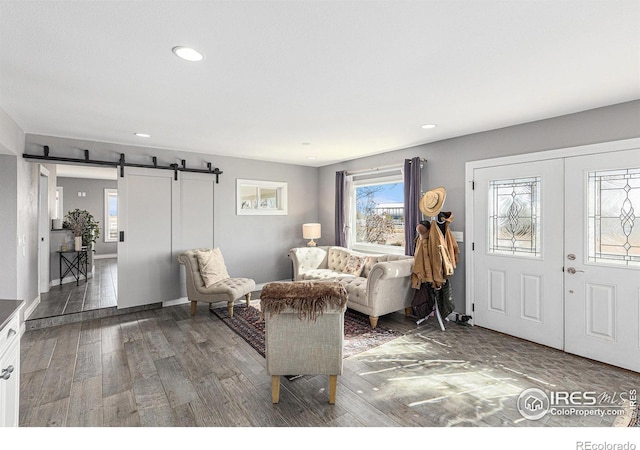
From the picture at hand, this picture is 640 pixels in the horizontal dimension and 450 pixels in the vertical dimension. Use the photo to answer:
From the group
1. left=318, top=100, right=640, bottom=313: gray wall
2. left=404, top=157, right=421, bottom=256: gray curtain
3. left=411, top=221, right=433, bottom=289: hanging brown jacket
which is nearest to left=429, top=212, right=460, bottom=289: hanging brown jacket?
left=411, top=221, right=433, bottom=289: hanging brown jacket

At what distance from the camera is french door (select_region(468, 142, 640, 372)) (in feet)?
9.62

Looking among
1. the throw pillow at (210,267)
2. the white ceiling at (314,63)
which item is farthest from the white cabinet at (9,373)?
the throw pillow at (210,267)

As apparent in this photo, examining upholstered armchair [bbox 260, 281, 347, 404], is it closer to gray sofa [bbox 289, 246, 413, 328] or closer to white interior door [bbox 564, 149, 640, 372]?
gray sofa [bbox 289, 246, 413, 328]

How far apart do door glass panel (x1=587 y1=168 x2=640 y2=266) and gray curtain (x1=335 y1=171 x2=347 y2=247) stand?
3641 mm

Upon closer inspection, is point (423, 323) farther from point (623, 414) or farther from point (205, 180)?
point (205, 180)

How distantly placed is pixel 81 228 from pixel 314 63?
638cm

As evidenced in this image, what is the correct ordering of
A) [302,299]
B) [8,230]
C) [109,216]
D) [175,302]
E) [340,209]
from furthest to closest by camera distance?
[109,216], [340,209], [175,302], [8,230], [302,299]

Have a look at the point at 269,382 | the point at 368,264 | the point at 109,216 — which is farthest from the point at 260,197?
the point at 109,216

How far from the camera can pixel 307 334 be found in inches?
93.6

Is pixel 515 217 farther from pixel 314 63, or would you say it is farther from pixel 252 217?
pixel 252 217

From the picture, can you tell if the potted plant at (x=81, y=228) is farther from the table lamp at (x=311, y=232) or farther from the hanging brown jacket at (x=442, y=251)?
the hanging brown jacket at (x=442, y=251)
